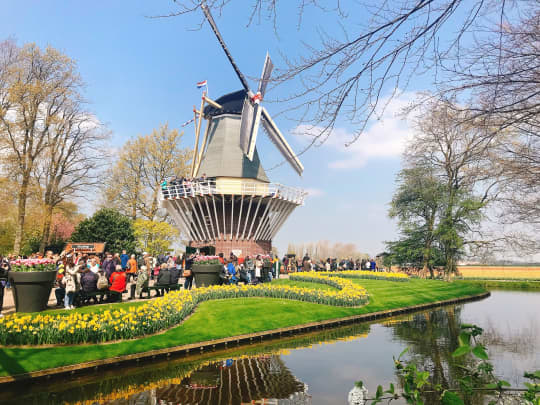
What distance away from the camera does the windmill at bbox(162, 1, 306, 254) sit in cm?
2655

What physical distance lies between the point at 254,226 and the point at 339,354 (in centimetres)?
1937

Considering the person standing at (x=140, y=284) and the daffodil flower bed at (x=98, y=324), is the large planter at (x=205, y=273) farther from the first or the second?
the daffodil flower bed at (x=98, y=324)

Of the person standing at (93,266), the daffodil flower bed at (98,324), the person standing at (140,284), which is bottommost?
the daffodil flower bed at (98,324)

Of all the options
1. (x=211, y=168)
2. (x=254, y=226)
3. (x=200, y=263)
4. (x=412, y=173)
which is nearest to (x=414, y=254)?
(x=412, y=173)

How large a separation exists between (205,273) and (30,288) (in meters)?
6.81

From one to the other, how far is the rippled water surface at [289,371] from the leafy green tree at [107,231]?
2178 cm

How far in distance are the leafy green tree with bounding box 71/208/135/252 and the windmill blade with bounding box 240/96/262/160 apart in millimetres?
11553

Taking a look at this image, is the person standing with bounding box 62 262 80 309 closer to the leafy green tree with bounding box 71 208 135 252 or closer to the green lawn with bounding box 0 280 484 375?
the green lawn with bounding box 0 280 484 375

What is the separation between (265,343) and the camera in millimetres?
9898

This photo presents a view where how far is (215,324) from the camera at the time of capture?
10234 millimetres

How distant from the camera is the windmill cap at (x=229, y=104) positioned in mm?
32594

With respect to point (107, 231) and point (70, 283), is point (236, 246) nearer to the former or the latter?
point (107, 231)

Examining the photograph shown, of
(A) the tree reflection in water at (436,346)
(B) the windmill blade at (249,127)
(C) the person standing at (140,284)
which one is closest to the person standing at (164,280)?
(C) the person standing at (140,284)

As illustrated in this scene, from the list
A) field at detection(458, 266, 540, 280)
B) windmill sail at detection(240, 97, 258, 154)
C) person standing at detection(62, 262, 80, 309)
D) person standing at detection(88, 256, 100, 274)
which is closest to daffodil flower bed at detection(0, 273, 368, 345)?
person standing at detection(62, 262, 80, 309)
